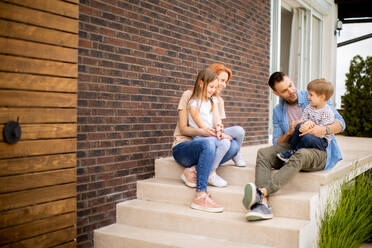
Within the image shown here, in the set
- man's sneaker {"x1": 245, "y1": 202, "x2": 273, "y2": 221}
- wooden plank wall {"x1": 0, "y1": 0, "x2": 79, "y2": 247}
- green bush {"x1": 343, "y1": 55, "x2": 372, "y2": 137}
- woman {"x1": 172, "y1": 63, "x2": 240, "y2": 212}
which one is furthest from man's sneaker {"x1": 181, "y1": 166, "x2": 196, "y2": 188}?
green bush {"x1": 343, "y1": 55, "x2": 372, "y2": 137}

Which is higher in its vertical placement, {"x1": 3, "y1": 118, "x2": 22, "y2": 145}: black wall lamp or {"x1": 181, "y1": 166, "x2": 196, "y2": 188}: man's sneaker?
{"x1": 3, "y1": 118, "x2": 22, "y2": 145}: black wall lamp

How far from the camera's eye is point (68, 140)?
274 cm

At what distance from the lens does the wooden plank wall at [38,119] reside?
7.75 ft

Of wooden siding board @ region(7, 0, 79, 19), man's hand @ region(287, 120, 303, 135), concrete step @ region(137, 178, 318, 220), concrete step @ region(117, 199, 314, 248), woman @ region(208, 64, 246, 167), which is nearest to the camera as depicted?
wooden siding board @ region(7, 0, 79, 19)

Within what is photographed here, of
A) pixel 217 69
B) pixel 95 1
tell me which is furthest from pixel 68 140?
pixel 217 69

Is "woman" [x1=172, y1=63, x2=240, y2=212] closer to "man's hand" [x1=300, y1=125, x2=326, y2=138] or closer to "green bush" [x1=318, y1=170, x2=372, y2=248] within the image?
"man's hand" [x1=300, y1=125, x2=326, y2=138]

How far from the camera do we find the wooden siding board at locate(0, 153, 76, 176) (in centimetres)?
238

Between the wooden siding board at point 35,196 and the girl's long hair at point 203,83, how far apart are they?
55.3 inches

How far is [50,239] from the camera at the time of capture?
2631 mm

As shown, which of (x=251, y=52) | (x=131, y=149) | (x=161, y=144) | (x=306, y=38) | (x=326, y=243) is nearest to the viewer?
(x=326, y=243)

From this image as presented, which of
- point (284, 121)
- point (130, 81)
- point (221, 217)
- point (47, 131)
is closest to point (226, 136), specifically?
point (284, 121)

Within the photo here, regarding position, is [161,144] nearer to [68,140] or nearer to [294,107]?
[294,107]

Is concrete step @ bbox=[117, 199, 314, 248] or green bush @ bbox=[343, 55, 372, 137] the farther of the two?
green bush @ bbox=[343, 55, 372, 137]

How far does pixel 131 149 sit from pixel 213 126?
0.79 meters
